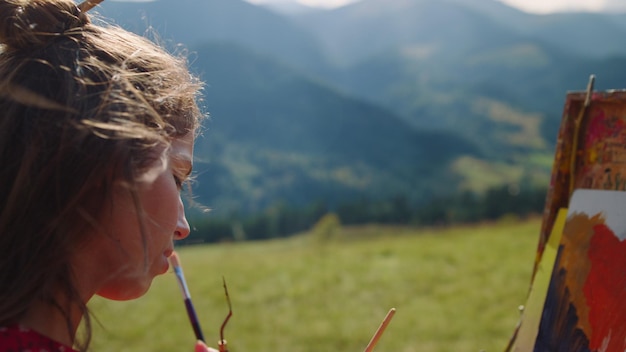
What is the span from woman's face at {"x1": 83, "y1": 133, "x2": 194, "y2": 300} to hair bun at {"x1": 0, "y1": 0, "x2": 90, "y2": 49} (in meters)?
0.23

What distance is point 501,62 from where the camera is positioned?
44.4ft

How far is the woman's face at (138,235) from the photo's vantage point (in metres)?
0.81

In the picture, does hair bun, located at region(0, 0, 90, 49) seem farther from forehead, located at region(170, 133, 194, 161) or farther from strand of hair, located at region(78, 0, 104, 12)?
forehead, located at region(170, 133, 194, 161)

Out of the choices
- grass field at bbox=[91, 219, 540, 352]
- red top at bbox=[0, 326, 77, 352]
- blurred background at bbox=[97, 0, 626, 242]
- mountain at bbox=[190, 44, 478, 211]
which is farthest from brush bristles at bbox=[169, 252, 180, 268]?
mountain at bbox=[190, 44, 478, 211]

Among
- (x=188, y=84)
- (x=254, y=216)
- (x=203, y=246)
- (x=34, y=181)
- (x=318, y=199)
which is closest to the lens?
(x=34, y=181)

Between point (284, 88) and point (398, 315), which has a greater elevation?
point (284, 88)

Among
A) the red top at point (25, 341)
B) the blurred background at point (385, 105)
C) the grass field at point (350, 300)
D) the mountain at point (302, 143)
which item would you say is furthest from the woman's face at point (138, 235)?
the mountain at point (302, 143)

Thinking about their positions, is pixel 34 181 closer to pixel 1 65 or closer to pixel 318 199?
pixel 1 65

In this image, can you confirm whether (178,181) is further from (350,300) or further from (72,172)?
(350,300)

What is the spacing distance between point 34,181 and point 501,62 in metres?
13.9

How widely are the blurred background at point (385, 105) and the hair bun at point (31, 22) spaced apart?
278 inches

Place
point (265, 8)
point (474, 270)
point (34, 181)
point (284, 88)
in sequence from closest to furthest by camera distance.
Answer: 1. point (34, 181)
2. point (474, 270)
3. point (284, 88)
4. point (265, 8)

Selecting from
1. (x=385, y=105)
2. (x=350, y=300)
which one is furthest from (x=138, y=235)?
(x=385, y=105)

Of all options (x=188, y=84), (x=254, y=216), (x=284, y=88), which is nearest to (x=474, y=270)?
(x=188, y=84)
